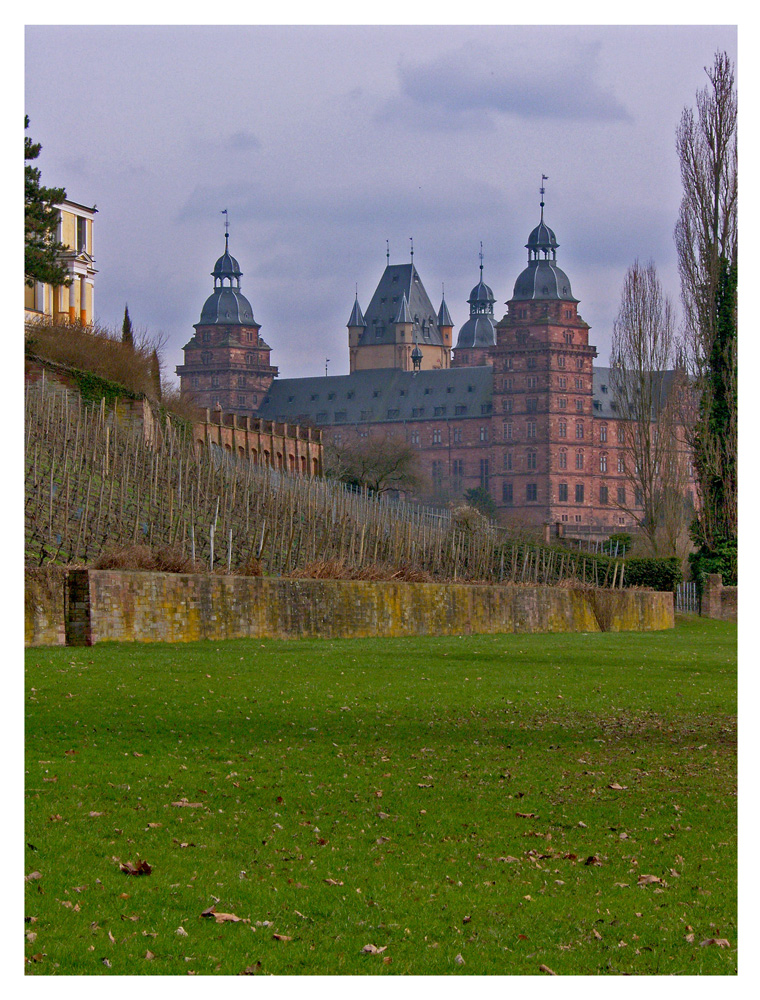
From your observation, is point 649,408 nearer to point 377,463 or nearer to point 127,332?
point 127,332

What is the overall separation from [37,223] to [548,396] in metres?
116

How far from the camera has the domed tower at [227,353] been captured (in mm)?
162250

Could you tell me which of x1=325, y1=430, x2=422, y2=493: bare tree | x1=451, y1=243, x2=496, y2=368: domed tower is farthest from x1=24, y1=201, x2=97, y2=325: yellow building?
x1=451, y1=243, x2=496, y2=368: domed tower

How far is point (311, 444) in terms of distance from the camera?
62531 mm

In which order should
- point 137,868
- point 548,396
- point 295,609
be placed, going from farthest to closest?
point 548,396 → point 295,609 → point 137,868

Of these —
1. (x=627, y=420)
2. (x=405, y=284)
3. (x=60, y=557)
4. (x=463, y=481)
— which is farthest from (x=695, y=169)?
(x=405, y=284)

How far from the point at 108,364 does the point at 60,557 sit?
20387 millimetres

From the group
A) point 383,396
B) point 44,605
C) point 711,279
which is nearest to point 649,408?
point 711,279

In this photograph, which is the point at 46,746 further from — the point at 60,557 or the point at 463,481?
the point at 463,481

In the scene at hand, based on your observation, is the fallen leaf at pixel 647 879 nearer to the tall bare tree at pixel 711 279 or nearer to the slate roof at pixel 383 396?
the tall bare tree at pixel 711 279

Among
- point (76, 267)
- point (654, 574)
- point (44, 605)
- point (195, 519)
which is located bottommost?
point (654, 574)

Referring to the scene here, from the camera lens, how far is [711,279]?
37906 millimetres

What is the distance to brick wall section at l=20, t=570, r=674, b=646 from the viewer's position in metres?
15.1

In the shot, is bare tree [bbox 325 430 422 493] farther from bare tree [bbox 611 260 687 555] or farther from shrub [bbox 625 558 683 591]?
shrub [bbox 625 558 683 591]
